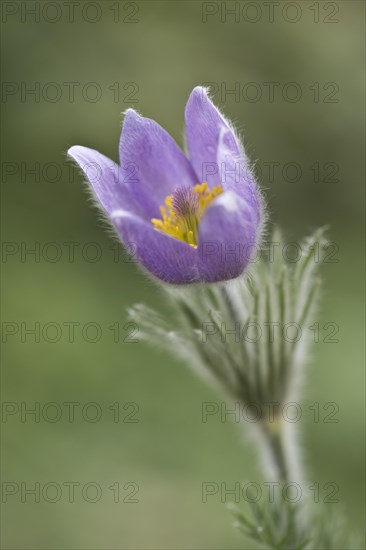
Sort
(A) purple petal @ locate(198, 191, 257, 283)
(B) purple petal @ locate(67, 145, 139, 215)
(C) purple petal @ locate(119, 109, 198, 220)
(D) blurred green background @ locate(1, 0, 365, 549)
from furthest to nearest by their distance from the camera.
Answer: (D) blurred green background @ locate(1, 0, 365, 549)
(C) purple petal @ locate(119, 109, 198, 220)
(B) purple petal @ locate(67, 145, 139, 215)
(A) purple petal @ locate(198, 191, 257, 283)

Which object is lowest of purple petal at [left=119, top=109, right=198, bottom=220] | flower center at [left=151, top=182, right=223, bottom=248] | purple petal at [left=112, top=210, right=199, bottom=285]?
purple petal at [left=112, top=210, right=199, bottom=285]

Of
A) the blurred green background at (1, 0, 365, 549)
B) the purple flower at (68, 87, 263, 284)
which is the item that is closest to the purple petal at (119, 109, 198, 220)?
the purple flower at (68, 87, 263, 284)

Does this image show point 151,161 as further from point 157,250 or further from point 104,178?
point 157,250

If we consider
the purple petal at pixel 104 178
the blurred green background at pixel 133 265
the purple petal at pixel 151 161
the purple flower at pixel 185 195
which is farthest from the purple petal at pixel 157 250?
the blurred green background at pixel 133 265

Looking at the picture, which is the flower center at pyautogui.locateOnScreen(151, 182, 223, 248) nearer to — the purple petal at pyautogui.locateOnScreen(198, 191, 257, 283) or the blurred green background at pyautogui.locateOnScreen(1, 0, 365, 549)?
the purple petal at pyautogui.locateOnScreen(198, 191, 257, 283)

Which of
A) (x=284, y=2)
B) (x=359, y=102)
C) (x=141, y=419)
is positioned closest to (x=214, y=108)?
(x=141, y=419)

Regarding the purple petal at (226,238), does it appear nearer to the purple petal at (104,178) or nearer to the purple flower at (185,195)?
the purple flower at (185,195)

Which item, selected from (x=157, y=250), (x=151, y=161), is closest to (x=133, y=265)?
(x=151, y=161)
